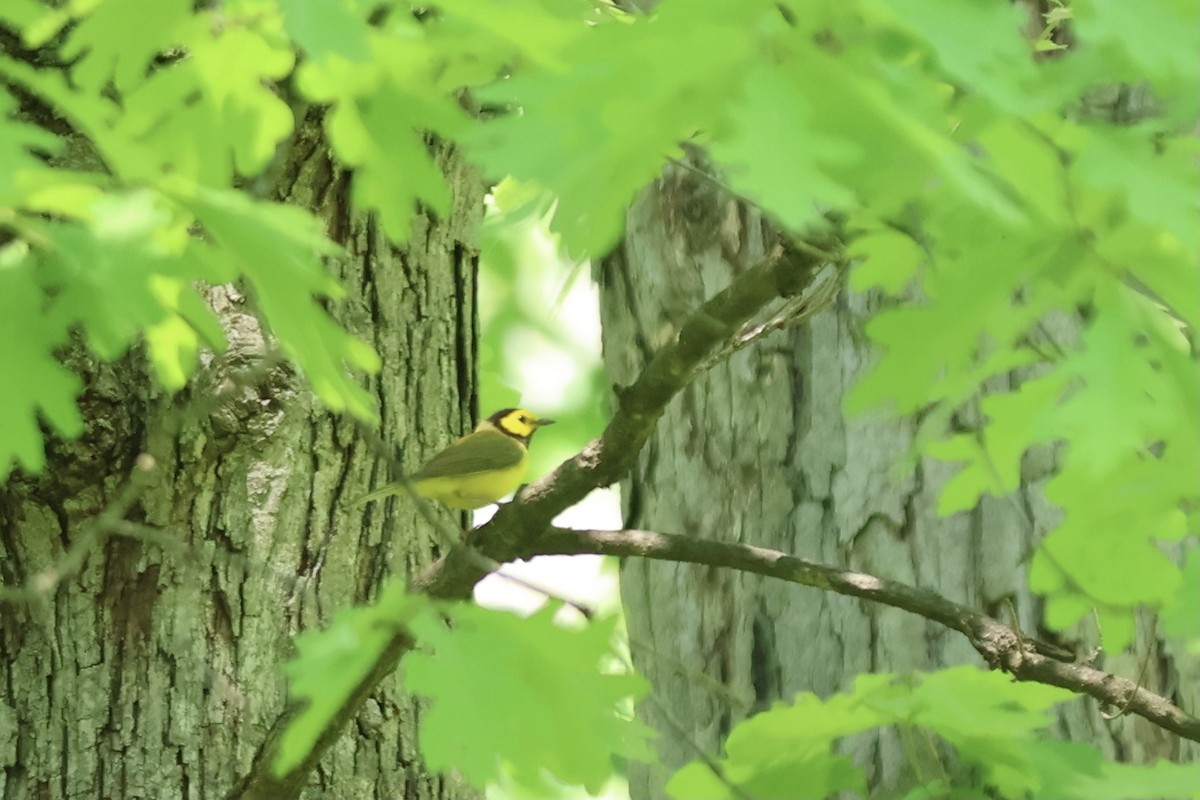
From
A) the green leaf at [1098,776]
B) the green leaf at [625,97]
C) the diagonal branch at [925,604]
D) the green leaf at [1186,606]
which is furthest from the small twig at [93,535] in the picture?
the green leaf at [1186,606]

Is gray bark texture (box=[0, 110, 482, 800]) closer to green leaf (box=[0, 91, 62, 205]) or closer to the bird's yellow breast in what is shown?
the bird's yellow breast

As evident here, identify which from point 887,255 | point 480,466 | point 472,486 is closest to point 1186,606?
point 887,255

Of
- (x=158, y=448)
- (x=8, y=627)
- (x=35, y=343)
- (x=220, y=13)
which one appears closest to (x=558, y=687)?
(x=35, y=343)

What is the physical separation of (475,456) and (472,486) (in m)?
0.35

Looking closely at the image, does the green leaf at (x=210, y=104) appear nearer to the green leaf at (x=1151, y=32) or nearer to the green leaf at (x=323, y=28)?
the green leaf at (x=323, y=28)

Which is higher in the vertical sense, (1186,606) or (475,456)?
(475,456)

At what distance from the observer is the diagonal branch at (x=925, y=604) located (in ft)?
4.73

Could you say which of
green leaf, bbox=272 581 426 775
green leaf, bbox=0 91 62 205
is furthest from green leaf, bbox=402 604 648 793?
green leaf, bbox=0 91 62 205

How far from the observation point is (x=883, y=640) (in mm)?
2102

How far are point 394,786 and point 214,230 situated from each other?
3.88 feet

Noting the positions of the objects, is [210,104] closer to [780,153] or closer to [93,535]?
[93,535]

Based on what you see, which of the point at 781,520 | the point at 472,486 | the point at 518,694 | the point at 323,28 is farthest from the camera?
the point at 472,486

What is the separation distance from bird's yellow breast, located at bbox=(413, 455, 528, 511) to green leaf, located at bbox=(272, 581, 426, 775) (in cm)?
80

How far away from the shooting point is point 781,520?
2.21 meters
